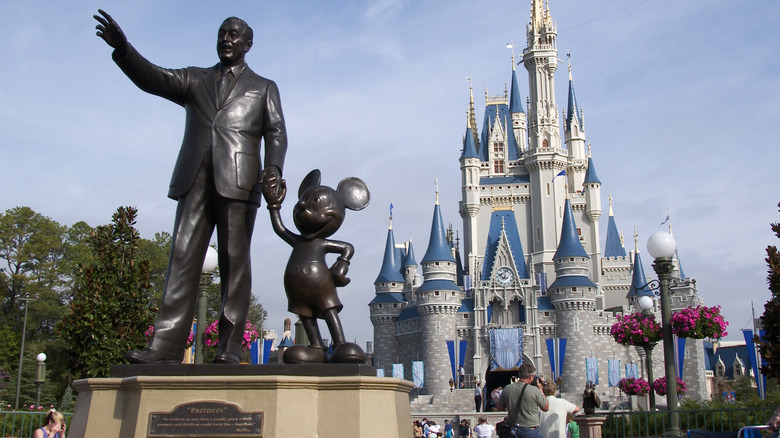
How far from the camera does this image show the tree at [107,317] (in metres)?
11.2

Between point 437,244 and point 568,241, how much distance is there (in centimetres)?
890

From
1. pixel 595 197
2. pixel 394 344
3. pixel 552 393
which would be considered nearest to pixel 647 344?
pixel 552 393

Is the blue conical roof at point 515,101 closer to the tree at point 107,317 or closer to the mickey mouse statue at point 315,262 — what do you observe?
the tree at point 107,317

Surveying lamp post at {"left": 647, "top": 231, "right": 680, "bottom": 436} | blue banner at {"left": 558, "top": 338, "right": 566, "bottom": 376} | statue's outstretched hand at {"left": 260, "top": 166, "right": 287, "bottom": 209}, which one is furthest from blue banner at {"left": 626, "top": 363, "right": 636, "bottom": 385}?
statue's outstretched hand at {"left": 260, "top": 166, "right": 287, "bottom": 209}

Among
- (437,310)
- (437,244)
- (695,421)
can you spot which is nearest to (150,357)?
(695,421)

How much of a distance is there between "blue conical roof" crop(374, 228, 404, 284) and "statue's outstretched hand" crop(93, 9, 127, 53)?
5248cm

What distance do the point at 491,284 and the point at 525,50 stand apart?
2035 centimetres

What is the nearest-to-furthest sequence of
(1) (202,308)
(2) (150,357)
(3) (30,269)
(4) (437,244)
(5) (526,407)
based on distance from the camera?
(2) (150,357) < (5) (526,407) < (1) (202,308) < (3) (30,269) < (4) (437,244)

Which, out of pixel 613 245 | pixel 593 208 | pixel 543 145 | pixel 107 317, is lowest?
pixel 107 317

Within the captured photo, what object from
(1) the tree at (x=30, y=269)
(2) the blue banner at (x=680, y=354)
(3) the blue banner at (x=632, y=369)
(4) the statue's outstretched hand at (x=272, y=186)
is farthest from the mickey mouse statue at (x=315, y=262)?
(3) the blue banner at (x=632, y=369)

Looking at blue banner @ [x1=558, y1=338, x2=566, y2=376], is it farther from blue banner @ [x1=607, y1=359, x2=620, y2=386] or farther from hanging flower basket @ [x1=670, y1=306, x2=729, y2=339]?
hanging flower basket @ [x1=670, y1=306, x2=729, y2=339]

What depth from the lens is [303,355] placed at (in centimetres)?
546

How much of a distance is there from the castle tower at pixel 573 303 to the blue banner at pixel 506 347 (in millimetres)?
2762

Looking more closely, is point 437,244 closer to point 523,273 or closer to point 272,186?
point 523,273
